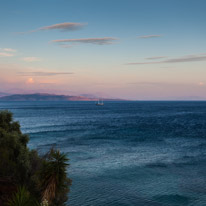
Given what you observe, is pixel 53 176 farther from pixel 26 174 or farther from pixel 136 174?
pixel 136 174

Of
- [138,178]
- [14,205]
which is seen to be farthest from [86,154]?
[14,205]

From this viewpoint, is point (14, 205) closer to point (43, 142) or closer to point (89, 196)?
point (89, 196)

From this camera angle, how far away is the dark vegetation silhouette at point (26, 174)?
16.4m

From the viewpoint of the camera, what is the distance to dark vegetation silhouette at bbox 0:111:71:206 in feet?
53.7

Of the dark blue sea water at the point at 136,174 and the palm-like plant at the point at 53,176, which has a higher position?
the palm-like plant at the point at 53,176

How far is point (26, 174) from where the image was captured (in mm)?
22344

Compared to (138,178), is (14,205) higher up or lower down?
higher up

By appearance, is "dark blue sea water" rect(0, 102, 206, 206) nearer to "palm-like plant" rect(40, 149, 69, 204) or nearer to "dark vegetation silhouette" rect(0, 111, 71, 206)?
"dark vegetation silhouette" rect(0, 111, 71, 206)

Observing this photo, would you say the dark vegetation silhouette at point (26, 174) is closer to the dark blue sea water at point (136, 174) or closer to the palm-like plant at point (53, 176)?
the palm-like plant at point (53, 176)

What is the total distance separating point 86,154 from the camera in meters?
44.6

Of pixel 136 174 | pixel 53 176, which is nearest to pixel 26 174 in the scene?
pixel 53 176

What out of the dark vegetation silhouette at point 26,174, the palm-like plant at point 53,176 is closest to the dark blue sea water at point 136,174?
the dark vegetation silhouette at point 26,174

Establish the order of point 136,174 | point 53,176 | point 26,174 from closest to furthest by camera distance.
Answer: point 53,176
point 26,174
point 136,174

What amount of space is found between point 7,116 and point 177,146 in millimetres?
37775
